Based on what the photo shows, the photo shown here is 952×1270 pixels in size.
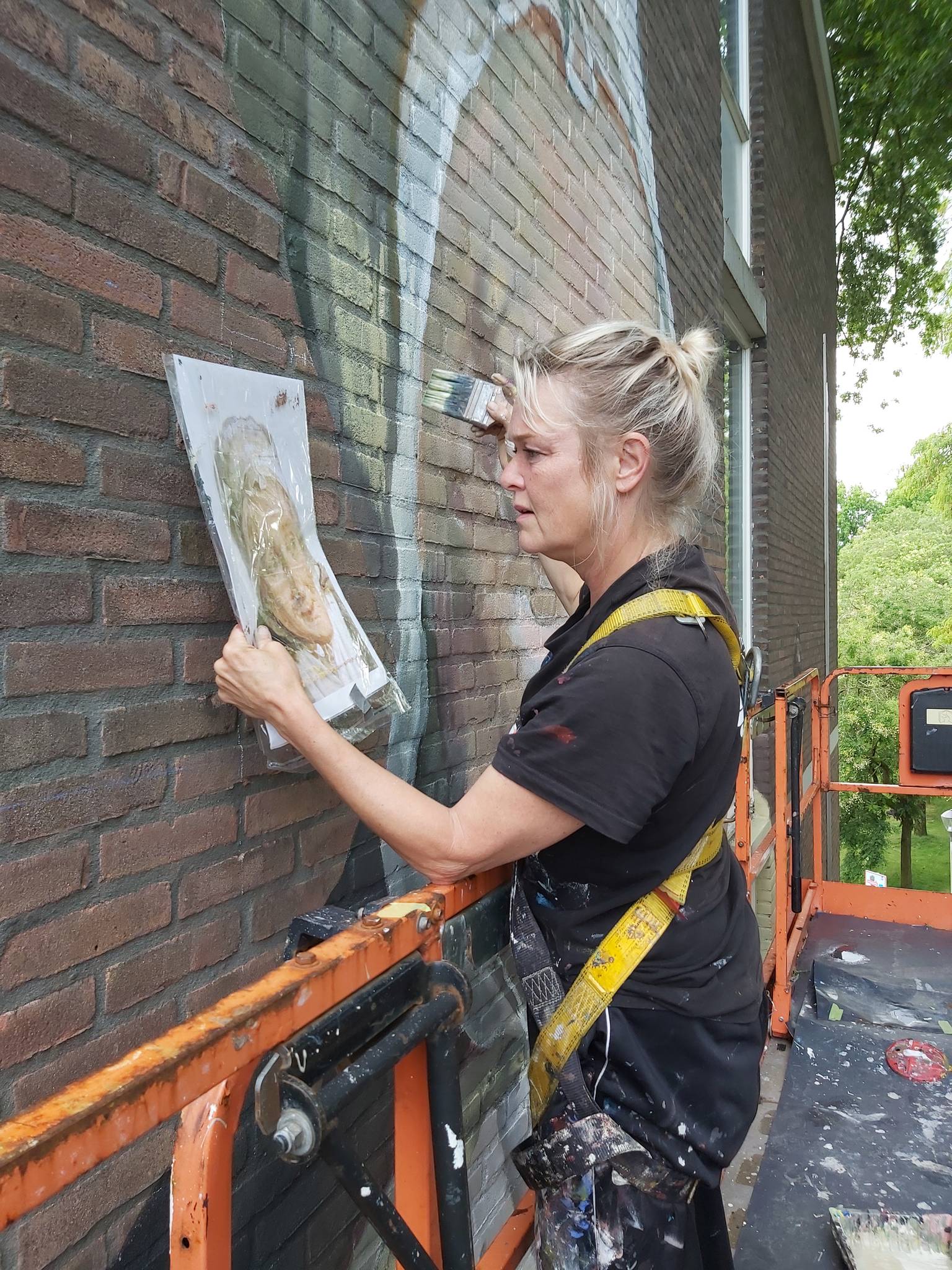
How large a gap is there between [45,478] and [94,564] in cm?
14

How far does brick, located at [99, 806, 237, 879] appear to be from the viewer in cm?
133

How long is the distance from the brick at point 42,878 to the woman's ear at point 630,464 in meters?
1.03

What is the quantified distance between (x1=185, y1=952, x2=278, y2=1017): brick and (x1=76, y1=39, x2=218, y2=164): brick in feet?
4.67

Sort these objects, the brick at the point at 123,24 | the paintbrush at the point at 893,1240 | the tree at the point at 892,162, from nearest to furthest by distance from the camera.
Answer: the brick at the point at 123,24, the paintbrush at the point at 893,1240, the tree at the point at 892,162

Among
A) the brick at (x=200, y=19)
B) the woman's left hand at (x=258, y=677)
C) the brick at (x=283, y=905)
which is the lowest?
the brick at (x=283, y=905)

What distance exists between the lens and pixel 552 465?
4.95 feet

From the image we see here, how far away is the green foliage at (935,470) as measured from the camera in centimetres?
1964

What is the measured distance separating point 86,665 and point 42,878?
0.31 metres

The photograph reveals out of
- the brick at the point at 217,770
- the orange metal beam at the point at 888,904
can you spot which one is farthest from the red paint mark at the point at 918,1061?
the brick at the point at 217,770

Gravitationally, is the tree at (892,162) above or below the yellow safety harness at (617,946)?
above

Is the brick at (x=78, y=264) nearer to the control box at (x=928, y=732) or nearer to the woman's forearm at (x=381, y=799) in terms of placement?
the woman's forearm at (x=381, y=799)

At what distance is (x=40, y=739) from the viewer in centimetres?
122

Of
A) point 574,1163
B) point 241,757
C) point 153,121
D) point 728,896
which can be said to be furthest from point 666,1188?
point 153,121

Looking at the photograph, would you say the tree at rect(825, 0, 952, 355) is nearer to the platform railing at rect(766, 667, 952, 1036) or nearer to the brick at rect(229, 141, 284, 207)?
the platform railing at rect(766, 667, 952, 1036)
